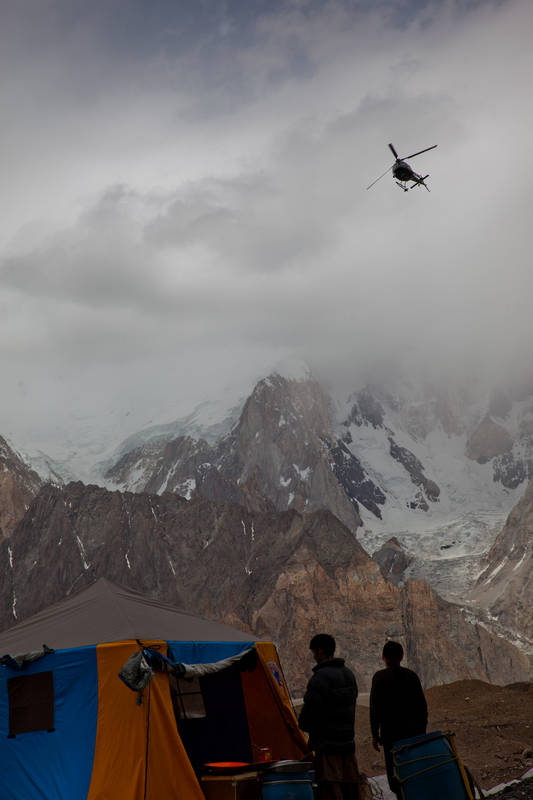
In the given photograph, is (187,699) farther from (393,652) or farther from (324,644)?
(393,652)

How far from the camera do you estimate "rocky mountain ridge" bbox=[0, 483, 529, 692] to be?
9894 cm

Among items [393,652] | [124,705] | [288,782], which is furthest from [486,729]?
[393,652]

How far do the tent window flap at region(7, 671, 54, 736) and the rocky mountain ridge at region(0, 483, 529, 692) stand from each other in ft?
260

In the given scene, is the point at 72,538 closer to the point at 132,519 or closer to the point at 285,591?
the point at 132,519

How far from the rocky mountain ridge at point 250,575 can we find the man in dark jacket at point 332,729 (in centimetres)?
8238

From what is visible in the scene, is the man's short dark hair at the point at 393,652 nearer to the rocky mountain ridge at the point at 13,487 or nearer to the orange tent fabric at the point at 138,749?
the orange tent fabric at the point at 138,749

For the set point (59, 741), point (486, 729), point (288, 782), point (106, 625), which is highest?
point (106, 625)

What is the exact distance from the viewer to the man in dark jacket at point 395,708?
979 centimetres

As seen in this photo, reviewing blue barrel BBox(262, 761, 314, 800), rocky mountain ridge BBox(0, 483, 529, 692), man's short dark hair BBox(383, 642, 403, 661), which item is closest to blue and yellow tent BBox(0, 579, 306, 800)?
A: blue barrel BBox(262, 761, 314, 800)

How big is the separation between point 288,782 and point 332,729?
3.37 feet

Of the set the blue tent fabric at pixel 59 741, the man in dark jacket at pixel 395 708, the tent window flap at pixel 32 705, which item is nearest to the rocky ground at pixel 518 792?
the man in dark jacket at pixel 395 708

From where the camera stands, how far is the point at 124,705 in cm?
1291

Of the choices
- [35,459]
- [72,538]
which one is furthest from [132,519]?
[35,459]

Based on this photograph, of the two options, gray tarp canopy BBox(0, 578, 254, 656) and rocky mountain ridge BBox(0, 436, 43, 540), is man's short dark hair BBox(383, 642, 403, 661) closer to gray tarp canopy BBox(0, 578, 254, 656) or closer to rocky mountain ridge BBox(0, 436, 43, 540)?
gray tarp canopy BBox(0, 578, 254, 656)
